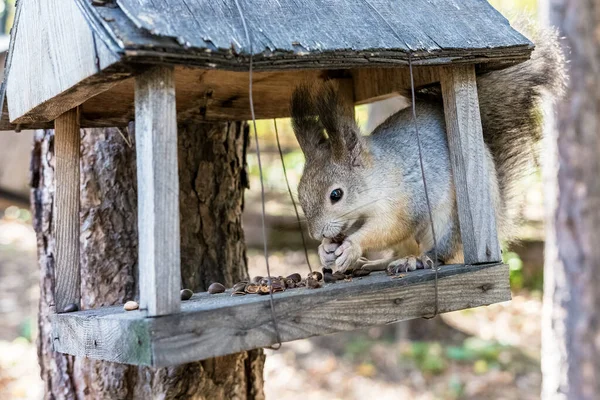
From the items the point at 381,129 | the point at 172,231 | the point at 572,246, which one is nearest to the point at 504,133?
the point at 381,129

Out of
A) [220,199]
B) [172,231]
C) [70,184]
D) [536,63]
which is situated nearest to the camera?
[172,231]

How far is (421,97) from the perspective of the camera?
2350 mm

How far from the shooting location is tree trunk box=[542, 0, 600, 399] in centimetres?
392

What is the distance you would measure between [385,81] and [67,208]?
1075 millimetres

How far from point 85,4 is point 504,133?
1325mm

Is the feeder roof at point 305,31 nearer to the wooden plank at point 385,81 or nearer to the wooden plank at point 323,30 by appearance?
the wooden plank at point 323,30

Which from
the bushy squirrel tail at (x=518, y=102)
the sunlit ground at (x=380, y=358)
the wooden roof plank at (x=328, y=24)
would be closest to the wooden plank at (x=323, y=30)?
the wooden roof plank at (x=328, y=24)

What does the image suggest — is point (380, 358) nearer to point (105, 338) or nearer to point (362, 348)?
point (362, 348)

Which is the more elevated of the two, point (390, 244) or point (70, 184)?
point (70, 184)

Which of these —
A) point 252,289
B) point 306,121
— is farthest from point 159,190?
point 306,121

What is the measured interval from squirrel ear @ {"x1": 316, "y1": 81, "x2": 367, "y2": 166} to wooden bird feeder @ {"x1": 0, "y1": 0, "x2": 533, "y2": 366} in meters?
0.23

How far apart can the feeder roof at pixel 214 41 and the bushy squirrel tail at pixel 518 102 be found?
0.23 meters

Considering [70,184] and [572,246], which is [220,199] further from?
[572,246]

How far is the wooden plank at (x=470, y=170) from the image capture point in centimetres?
200
